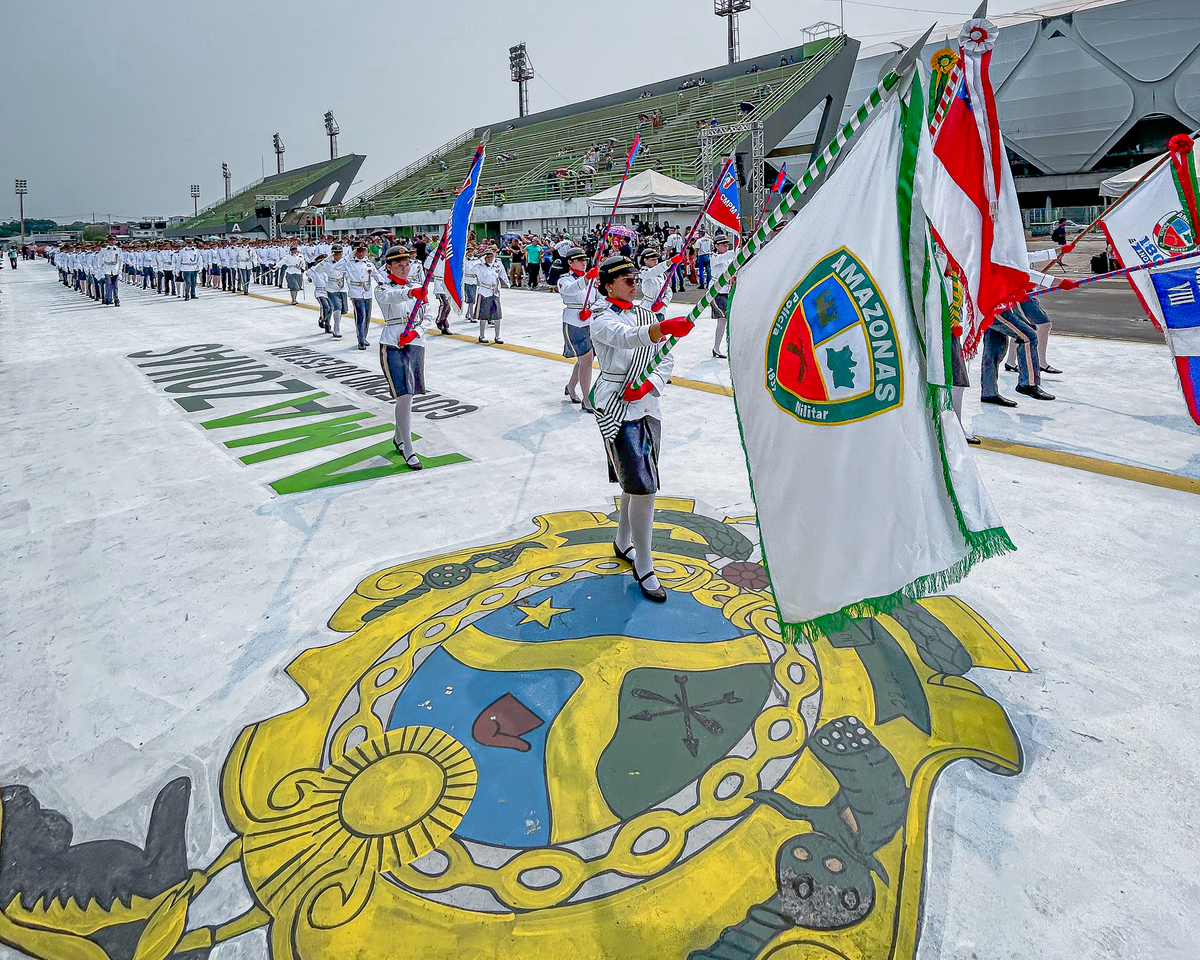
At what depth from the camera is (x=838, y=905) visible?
7.23 ft

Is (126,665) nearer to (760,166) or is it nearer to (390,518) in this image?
(390,518)

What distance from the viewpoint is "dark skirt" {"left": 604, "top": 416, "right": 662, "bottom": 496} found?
3982 millimetres

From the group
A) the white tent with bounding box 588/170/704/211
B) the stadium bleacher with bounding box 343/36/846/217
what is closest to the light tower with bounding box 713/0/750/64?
the stadium bleacher with bounding box 343/36/846/217

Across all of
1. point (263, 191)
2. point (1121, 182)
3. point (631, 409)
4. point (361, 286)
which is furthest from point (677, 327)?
point (263, 191)

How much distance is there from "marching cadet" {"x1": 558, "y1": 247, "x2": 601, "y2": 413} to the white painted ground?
48cm

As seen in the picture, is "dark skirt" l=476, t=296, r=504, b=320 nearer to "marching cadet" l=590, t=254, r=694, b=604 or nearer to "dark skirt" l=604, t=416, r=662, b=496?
"marching cadet" l=590, t=254, r=694, b=604

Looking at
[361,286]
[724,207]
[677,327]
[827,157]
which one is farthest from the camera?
[361,286]

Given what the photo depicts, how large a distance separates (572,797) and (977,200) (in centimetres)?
400

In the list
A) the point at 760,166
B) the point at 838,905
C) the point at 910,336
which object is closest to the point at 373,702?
the point at 838,905

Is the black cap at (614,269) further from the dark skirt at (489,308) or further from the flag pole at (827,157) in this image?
the dark skirt at (489,308)

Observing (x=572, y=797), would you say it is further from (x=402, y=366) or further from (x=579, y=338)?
→ (x=579, y=338)

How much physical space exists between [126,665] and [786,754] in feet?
10.5

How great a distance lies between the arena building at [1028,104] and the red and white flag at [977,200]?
26.3 m

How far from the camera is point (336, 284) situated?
1488 centimetres
